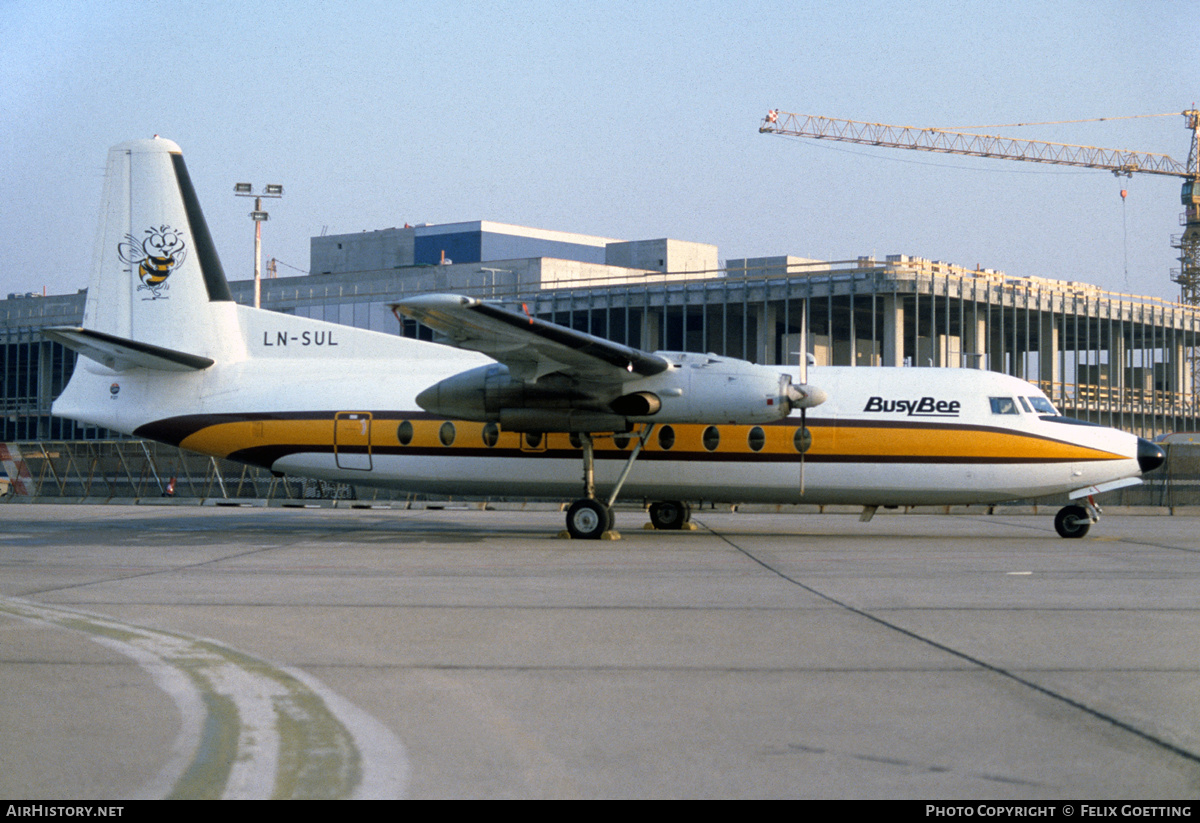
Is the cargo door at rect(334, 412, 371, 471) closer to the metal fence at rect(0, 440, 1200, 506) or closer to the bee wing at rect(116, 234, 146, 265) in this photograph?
the bee wing at rect(116, 234, 146, 265)

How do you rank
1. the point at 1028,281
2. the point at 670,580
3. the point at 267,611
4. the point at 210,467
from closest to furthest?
the point at 267,611 < the point at 670,580 < the point at 210,467 < the point at 1028,281

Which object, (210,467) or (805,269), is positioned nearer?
(210,467)

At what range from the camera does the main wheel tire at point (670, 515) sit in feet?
76.3

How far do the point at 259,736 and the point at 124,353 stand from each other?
1683cm

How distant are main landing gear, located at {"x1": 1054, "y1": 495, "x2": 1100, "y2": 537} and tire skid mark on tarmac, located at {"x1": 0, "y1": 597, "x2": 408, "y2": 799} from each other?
17183 mm

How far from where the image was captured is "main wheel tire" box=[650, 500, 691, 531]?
23266 millimetres

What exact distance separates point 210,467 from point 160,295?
584 inches

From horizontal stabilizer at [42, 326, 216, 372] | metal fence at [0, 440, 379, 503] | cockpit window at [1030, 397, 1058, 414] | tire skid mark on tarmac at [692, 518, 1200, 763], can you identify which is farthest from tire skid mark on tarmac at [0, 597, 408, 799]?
metal fence at [0, 440, 379, 503]

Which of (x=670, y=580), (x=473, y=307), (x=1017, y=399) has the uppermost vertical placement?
(x=473, y=307)

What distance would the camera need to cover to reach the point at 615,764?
17.5ft

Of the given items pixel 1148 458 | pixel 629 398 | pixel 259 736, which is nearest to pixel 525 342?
pixel 629 398

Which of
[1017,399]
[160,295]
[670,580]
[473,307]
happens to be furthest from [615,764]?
[160,295]

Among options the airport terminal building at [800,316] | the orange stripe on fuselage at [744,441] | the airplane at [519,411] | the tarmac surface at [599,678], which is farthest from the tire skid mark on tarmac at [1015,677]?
the airport terminal building at [800,316]
